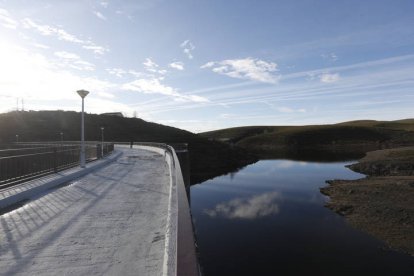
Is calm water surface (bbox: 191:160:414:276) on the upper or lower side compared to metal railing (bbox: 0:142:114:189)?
lower

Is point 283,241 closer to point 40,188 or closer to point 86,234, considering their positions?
point 40,188

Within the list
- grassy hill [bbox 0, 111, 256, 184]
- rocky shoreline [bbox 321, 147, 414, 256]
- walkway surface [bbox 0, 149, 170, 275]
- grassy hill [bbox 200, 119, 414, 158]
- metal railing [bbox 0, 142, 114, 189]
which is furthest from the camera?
grassy hill [bbox 200, 119, 414, 158]

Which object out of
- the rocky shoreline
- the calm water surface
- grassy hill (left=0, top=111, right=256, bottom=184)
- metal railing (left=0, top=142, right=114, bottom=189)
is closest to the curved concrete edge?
metal railing (left=0, top=142, right=114, bottom=189)

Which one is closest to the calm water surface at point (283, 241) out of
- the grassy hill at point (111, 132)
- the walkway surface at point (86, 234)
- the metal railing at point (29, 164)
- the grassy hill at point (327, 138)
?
the walkway surface at point (86, 234)

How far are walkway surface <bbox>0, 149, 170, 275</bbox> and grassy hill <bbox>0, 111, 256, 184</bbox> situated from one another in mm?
65766

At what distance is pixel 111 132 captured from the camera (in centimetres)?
12031

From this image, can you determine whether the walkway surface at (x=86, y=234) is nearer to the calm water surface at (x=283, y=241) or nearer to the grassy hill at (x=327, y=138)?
the calm water surface at (x=283, y=241)

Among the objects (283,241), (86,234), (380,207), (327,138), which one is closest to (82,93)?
(283,241)

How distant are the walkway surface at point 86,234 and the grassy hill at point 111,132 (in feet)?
216

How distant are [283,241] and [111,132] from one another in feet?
344

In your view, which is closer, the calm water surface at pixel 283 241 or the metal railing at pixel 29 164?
the metal railing at pixel 29 164

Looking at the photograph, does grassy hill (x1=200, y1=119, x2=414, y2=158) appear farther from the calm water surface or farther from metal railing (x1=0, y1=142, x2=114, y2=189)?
metal railing (x1=0, y1=142, x2=114, y2=189)

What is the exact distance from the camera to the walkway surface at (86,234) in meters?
6.04

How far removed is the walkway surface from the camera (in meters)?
6.04
